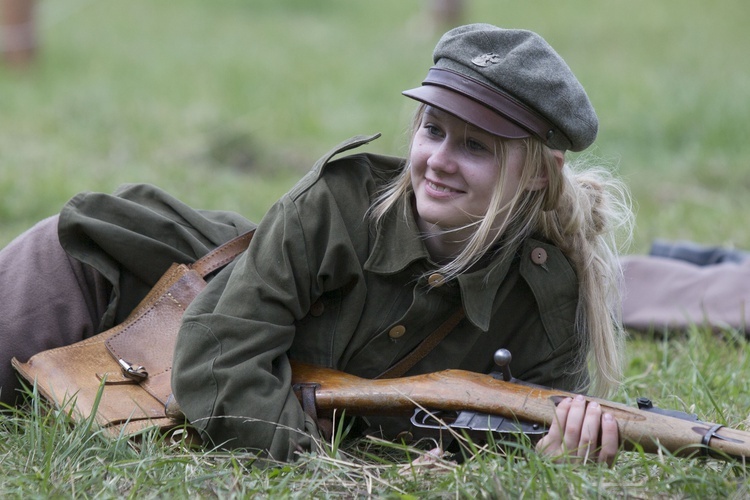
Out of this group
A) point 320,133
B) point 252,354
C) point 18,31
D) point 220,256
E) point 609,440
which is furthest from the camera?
point 18,31

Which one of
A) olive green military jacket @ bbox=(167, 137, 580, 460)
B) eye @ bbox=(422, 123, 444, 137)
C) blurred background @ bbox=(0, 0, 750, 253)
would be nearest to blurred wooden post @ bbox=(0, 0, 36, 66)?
blurred background @ bbox=(0, 0, 750, 253)

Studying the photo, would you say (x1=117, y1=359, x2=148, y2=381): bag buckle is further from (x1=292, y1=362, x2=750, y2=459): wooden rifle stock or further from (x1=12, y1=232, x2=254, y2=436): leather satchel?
(x1=292, y1=362, x2=750, y2=459): wooden rifle stock

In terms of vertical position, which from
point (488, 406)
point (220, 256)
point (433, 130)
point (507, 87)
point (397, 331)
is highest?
point (507, 87)

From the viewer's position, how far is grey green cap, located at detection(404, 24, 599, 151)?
294 cm

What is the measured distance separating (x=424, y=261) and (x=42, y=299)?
51.3 inches

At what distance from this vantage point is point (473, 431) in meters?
2.96

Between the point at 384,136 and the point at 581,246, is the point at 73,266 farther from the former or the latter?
the point at 384,136

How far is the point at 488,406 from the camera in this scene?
9.48ft

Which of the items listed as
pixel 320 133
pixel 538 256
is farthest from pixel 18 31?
pixel 538 256

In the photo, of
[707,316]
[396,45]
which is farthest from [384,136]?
[396,45]

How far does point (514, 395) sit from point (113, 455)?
1.17 metres

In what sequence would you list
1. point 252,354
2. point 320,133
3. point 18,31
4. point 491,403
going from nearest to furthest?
point 491,403 → point 252,354 → point 320,133 → point 18,31

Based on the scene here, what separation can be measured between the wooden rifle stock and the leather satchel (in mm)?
496

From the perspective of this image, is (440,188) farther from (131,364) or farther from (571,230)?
(131,364)
